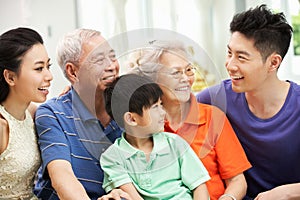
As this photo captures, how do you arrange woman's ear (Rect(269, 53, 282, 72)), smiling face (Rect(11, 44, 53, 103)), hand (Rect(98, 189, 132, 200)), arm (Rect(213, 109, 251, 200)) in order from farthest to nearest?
1. woman's ear (Rect(269, 53, 282, 72))
2. arm (Rect(213, 109, 251, 200))
3. smiling face (Rect(11, 44, 53, 103))
4. hand (Rect(98, 189, 132, 200))

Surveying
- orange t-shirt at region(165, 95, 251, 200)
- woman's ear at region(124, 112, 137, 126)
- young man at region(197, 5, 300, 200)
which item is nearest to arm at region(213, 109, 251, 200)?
orange t-shirt at region(165, 95, 251, 200)

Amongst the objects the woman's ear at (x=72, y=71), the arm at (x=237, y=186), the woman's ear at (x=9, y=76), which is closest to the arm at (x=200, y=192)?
the arm at (x=237, y=186)

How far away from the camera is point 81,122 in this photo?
1.68m

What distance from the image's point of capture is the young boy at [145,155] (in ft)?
5.02

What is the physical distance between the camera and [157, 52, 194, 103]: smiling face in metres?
1.58

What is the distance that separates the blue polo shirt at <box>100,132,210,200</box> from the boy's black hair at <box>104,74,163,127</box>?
0.12 m

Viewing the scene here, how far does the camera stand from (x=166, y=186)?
1.57 meters

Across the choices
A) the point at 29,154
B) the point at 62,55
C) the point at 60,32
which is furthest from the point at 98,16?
the point at 29,154

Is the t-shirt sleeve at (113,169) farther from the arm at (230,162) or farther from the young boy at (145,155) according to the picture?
the arm at (230,162)

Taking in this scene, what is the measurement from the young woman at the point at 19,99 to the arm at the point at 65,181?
105mm

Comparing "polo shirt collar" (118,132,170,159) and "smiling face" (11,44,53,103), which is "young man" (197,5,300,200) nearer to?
"polo shirt collar" (118,132,170,159)

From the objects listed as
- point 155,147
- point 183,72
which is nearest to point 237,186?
point 155,147

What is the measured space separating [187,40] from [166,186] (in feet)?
1.58

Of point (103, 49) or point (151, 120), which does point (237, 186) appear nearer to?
point (151, 120)
